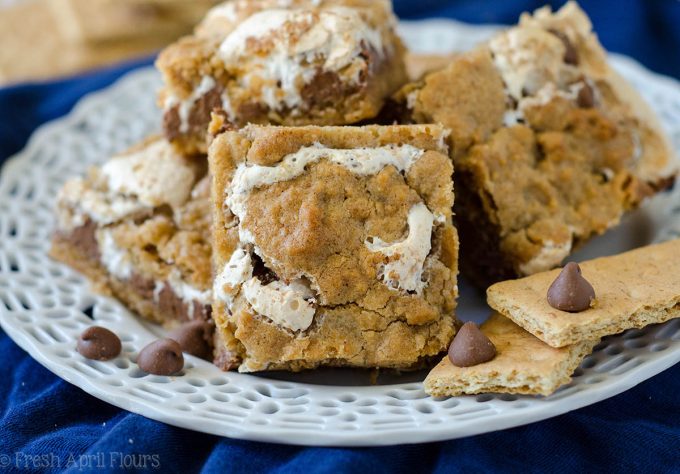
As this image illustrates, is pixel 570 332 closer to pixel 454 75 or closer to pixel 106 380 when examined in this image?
pixel 454 75

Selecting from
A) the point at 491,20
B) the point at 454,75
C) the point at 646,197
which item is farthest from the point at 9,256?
the point at 491,20

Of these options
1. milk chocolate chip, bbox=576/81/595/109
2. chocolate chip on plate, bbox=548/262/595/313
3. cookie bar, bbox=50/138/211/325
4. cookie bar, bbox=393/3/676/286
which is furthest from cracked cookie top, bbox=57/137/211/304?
milk chocolate chip, bbox=576/81/595/109

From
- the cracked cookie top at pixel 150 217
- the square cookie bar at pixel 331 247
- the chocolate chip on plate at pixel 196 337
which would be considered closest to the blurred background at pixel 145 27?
the cracked cookie top at pixel 150 217

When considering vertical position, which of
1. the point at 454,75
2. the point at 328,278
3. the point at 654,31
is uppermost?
the point at 454,75

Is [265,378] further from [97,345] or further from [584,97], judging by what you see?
[584,97]

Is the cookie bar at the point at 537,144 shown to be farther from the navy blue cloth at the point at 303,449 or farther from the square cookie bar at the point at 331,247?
the navy blue cloth at the point at 303,449

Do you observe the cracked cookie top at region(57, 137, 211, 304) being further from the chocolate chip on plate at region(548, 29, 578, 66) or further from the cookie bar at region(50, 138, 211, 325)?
the chocolate chip on plate at region(548, 29, 578, 66)
